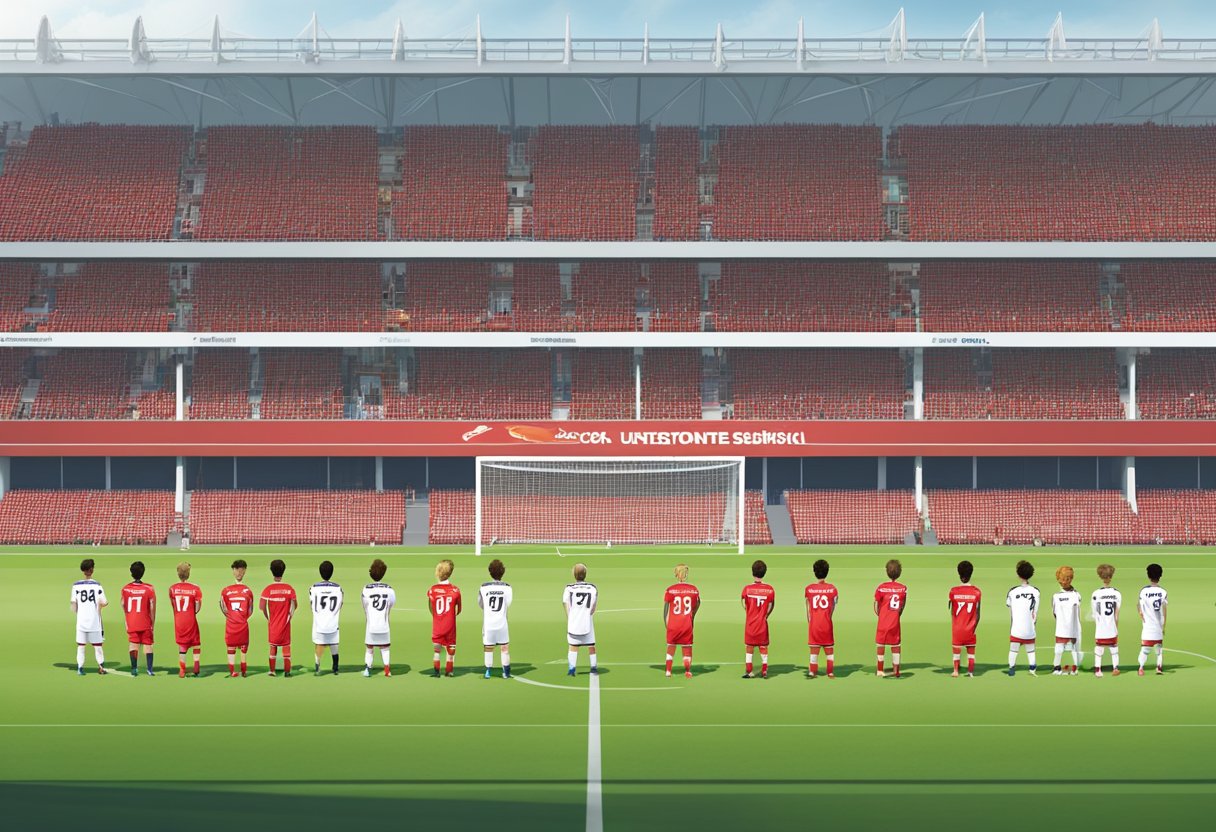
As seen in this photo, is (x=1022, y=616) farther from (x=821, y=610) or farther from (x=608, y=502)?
(x=608, y=502)

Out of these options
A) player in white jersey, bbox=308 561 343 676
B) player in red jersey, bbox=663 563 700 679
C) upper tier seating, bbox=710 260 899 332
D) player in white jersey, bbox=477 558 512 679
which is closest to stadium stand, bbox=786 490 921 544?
upper tier seating, bbox=710 260 899 332

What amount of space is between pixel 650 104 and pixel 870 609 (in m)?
32.1

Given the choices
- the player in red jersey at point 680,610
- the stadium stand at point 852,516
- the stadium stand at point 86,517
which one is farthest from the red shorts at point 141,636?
the stadium stand at point 852,516

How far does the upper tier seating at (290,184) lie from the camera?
173ft

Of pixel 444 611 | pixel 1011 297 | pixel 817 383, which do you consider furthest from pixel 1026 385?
pixel 444 611

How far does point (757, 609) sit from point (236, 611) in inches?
271

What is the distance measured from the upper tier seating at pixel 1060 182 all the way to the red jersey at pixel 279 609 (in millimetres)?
38340

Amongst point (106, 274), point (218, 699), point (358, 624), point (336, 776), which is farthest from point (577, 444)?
point (336, 776)

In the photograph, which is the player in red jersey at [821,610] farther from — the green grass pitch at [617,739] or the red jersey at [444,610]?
the red jersey at [444,610]

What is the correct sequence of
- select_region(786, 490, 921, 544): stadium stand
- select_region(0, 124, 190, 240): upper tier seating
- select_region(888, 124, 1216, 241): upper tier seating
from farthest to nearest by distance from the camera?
select_region(0, 124, 190, 240): upper tier seating
select_region(888, 124, 1216, 241): upper tier seating
select_region(786, 490, 921, 544): stadium stand

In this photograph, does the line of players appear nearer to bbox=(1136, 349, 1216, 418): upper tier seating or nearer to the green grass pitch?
the green grass pitch

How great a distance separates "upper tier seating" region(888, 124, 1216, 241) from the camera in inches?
2068

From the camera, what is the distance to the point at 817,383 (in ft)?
173

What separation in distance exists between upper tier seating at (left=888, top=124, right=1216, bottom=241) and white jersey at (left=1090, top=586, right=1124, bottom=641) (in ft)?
114
